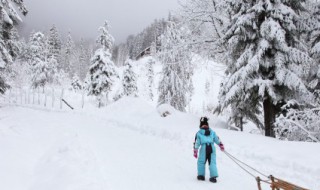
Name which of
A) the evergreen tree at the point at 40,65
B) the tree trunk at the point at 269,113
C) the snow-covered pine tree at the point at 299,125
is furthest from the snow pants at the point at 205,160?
the evergreen tree at the point at 40,65

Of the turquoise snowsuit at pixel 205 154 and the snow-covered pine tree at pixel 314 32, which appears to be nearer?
the turquoise snowsuit at pixel 205 154

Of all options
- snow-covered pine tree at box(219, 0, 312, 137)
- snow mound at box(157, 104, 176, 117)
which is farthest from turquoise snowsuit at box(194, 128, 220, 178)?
snow mound at box(157, 104, 176, 117)

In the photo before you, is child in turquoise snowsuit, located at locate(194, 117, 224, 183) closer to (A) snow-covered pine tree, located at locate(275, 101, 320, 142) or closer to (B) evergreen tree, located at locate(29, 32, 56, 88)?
(A) snow-covered pine tree, located at locate(275, 101, 320, 142)

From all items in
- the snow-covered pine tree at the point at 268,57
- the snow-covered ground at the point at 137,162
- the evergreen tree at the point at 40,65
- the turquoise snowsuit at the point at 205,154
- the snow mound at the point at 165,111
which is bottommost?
the snow-covered ground at the point at 137,162

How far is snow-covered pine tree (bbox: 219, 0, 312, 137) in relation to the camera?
13.6 metres

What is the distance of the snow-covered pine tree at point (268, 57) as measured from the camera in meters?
13.6

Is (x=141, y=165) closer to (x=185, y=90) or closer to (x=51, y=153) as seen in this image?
(x=51, y=153)

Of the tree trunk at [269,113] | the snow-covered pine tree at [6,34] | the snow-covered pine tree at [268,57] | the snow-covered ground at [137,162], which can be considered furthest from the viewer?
the snow-covered pine tree at [6,34]

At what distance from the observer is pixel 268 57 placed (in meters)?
14.3

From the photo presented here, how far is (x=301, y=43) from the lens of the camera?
14383 mm

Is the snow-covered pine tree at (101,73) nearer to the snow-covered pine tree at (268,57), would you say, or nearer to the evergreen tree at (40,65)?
the evergreen tree at (40,65)

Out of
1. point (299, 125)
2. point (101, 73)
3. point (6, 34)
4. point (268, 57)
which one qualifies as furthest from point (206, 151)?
point (101, 73)

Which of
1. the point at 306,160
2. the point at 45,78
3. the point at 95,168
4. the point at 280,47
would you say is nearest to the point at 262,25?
the point at 280,47

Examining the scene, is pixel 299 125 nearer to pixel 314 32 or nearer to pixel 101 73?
pixel 314 32
